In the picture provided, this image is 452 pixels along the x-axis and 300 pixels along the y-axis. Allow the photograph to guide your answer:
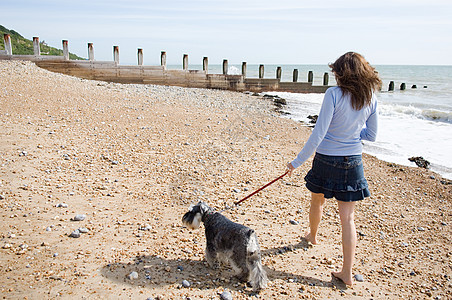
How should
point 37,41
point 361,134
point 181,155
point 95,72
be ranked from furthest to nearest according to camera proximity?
point 95,72
point 37,41
point 181,155
point 361,134

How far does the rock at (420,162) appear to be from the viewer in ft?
30.1

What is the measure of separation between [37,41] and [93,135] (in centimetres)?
1532

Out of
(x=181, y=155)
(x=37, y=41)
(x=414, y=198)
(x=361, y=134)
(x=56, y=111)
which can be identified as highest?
(x=37, y=41)

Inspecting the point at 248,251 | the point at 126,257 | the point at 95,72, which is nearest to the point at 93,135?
the point at 126,257

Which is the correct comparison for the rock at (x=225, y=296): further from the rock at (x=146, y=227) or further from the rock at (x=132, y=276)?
the rock at (x=146, y=227)

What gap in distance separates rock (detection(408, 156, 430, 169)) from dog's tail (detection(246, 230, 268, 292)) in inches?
301

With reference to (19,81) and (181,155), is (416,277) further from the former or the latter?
(19,81)

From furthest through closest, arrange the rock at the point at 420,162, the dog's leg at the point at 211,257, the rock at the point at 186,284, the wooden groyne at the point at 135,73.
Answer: the wooden groyne at the point at 135,73
the rock at the point at 420,162
the dog's leg at the point at 211,257
the rock at the point at 186,284

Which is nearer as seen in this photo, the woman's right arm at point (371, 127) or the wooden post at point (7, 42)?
the woman's right arm at point (371, 127)

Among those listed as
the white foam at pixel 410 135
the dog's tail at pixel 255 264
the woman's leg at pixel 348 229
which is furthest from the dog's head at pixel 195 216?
the white foam at pixel 410 135

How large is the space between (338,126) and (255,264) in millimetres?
1596

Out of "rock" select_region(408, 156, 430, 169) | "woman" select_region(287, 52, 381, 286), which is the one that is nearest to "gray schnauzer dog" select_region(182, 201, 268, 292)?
"woman" select_region(287, 52, 381, 286)

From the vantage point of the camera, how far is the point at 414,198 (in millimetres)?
6758

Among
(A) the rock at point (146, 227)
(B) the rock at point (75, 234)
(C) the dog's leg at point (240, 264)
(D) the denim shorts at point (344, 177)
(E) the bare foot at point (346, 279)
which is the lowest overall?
(E) the bare foot at point (346, 279)
